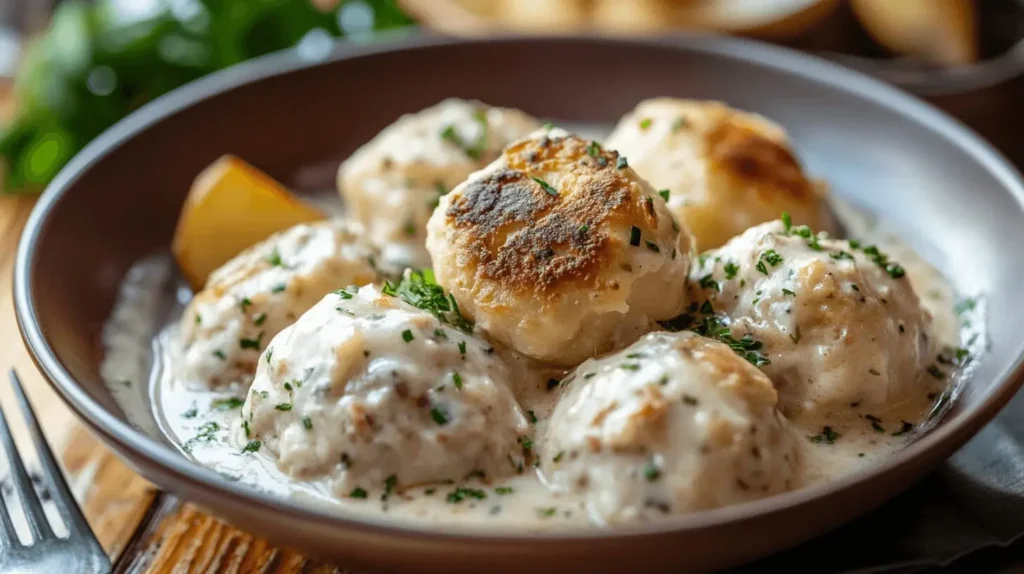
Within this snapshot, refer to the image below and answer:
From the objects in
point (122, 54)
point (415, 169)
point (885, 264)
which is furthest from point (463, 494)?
point (122, 54)

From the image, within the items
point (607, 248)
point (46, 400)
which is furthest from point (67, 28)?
point (607, 248)

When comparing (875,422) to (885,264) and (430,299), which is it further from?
(430,299)

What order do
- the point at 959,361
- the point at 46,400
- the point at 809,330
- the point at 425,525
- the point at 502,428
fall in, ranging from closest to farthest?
the point at 425,525, the point at 502,428, the point at 809,330, the point at 959,361, the point at 46,400

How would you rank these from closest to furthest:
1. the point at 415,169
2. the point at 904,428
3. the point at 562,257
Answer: the point at 562,257 → the point at 904,428 → the point at 415,169

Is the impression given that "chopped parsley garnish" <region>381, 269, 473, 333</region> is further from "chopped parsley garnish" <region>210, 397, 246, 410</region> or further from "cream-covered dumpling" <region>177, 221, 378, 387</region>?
"chopped parsley garnish" <region>210, 397, 246, 410</region>

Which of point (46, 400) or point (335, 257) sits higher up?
point (335, 257)

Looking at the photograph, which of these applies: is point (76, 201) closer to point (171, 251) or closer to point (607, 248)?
point (171, 251)

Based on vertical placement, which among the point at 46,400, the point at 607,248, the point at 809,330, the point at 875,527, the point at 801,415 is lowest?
the point at 46,400
